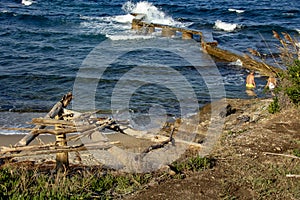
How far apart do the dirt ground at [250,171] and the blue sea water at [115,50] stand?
6.26m

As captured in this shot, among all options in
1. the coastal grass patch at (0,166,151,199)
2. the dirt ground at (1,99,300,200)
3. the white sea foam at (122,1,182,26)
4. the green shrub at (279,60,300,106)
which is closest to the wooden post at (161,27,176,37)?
the white sea foam at (122,1,182,26)

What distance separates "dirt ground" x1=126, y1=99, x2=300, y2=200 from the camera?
241 inches

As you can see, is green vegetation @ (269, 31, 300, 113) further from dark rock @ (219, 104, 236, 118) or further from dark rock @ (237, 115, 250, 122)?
dark rock @ (219, 104, 236, 118)

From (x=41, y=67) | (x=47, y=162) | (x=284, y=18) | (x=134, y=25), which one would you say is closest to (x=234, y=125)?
(x=47, y=162)

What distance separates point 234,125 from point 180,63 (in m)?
10.8

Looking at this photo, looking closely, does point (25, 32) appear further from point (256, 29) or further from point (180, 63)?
point (256, 29)

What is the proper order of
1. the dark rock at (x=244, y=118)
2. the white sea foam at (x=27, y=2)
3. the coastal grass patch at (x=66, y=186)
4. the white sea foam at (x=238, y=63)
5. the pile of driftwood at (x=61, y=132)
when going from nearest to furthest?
the coastal grass patch at (x=66, y=186) < the pile of driftwood at (x=61, y=132) < the dark rock at (x=244, y=118) < the white sea foam at (x=238, y=63) < the white sea foam at (x=27, y=2)

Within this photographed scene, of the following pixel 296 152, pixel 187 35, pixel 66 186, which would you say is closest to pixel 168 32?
pixel 187 35

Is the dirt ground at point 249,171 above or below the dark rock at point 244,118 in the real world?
above

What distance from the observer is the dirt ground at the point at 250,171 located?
20.1 feet

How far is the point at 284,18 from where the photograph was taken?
33.7 meters

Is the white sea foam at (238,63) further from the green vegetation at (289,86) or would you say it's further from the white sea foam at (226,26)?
the green vegetation at (289,86)

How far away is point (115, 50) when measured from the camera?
24219 millimetres

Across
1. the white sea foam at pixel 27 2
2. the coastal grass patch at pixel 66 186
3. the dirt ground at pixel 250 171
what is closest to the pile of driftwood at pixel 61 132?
the coastal grass patch at pixel 66 186
